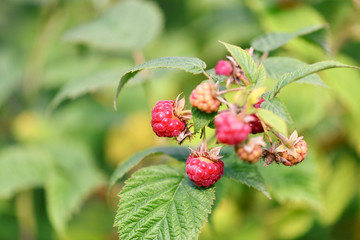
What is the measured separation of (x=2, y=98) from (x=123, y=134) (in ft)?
2.25

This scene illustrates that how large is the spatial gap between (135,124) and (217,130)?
5.74 ft

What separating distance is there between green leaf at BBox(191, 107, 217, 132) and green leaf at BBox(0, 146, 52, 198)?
119cm

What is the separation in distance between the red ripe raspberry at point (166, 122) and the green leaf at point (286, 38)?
0.43 m

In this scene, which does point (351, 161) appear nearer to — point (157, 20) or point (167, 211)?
point (157, 20)

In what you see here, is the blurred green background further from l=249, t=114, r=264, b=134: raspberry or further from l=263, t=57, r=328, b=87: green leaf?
l=249, t=114, r=264, b=134: raspberry

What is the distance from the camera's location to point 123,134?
2564mm

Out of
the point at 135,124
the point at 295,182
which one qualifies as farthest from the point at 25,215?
the point at 295,182

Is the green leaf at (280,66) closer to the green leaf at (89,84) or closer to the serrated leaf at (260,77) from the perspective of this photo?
the serrated leaf at (260,77)

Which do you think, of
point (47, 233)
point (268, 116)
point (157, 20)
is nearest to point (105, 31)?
point (157, 20)

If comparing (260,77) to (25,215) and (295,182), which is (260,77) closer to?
(295,182)

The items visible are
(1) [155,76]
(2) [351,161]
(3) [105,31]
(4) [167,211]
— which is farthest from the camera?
(2) [351,161]

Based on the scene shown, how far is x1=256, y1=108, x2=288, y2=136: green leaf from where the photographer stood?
850 mm

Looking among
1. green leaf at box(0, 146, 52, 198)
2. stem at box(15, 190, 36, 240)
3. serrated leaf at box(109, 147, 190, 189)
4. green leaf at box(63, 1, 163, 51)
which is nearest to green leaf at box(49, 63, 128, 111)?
green leaf at box(63, 1, 163, 51)

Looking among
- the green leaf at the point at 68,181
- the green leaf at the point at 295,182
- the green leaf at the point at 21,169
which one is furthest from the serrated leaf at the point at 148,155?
the green leaf at the point at 21,169
